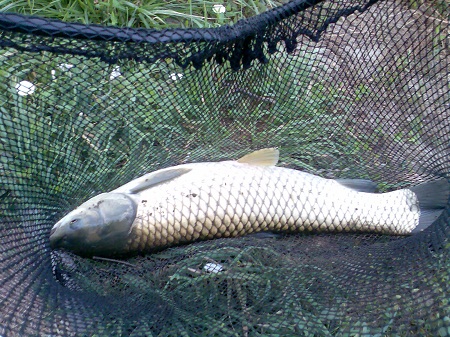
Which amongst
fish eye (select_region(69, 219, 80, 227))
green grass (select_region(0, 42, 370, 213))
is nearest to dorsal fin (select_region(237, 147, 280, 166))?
green grass (select_region(0, 42, 370, 213))

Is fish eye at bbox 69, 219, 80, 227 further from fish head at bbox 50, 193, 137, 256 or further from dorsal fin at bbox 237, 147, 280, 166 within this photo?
dorsal fin at bbox 237, 147, 280, 166

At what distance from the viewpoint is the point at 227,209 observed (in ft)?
4.50

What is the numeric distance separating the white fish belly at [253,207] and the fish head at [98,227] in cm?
3

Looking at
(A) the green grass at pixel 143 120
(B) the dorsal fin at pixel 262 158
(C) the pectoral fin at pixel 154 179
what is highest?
(A) the green grass at pixel 143 120

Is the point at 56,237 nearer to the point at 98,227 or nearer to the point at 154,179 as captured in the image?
the point at 98,227

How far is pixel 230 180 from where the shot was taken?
1.40 m

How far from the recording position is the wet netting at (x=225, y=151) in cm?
118

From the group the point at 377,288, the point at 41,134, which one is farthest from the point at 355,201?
the point at 41,134

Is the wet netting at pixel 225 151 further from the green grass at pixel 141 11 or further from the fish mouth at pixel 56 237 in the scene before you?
the green grass at pixel 141 11

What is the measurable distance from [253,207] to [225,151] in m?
0.33

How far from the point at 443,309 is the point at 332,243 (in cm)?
39

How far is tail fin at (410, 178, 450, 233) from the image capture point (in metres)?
1.42

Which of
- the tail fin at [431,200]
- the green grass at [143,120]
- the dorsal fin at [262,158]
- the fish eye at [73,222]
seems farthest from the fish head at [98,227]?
the tail fin at [431,200]

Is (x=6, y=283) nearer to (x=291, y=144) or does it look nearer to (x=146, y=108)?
(x=146, y=108)
